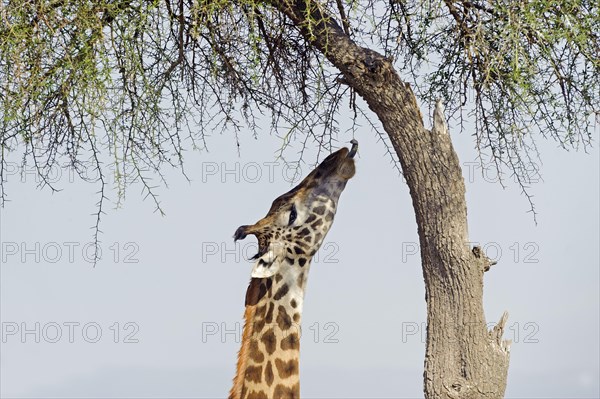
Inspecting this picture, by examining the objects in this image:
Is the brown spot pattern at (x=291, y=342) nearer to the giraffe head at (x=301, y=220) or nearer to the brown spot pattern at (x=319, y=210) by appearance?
the giraffe head at (x=301, y=220)

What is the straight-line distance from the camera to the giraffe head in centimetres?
516

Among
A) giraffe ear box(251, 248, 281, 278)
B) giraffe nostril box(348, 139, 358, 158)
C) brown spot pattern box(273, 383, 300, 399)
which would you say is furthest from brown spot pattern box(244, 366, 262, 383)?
giraffe nostril box(348, 139, 358, 158)

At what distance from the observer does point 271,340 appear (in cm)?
515

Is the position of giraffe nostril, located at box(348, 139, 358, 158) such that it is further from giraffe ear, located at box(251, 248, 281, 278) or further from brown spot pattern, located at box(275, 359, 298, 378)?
brown spot pattern, located at box(275, 359, 298, 378)

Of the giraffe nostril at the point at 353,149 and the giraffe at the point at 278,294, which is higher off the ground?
the giraffe nostril at the point at 353,149

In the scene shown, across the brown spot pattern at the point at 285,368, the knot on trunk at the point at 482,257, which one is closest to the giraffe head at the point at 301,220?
the brown spot pattern at the point at 285,368

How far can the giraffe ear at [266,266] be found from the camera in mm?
5043

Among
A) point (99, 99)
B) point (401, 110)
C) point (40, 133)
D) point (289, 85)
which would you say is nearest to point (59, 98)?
point (40, 133)

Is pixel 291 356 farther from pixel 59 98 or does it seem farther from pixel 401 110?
pixel 59 98

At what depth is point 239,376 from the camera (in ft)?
16.7

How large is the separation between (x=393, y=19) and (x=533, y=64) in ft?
3.62

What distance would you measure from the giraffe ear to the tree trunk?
1.44 m

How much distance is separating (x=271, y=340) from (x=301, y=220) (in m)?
0.65

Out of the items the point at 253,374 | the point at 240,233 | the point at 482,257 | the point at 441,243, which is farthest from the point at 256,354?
A: the point at 482,257
